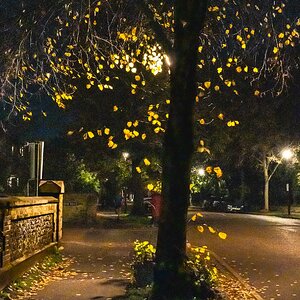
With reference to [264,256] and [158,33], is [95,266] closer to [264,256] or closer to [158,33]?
[264,256]

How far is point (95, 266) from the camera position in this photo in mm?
14602

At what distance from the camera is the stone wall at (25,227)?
10.4 m

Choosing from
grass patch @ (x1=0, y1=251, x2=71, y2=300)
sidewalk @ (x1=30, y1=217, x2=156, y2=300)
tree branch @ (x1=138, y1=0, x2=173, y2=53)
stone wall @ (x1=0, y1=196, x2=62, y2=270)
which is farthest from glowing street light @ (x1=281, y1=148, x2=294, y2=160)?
tree branch @ (x1=138, y1=0, x2=173, y2=53)

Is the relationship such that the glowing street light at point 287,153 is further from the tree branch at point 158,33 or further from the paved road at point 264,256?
the tree branch at point 158,33

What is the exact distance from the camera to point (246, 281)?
509 inches

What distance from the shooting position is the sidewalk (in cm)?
1044

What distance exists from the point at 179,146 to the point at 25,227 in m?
5.01

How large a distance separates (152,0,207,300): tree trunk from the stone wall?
306cm

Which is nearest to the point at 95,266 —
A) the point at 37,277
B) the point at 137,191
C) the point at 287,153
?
Answer: the point at 37,277

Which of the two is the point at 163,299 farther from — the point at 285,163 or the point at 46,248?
the point at 285,163

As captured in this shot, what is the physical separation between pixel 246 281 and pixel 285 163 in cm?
4717

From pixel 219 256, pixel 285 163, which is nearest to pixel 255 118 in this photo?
pixel 285 163

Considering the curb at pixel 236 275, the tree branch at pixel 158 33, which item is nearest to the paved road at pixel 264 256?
the curb at pixel 236 275

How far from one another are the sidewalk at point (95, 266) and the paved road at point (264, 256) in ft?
9.24
